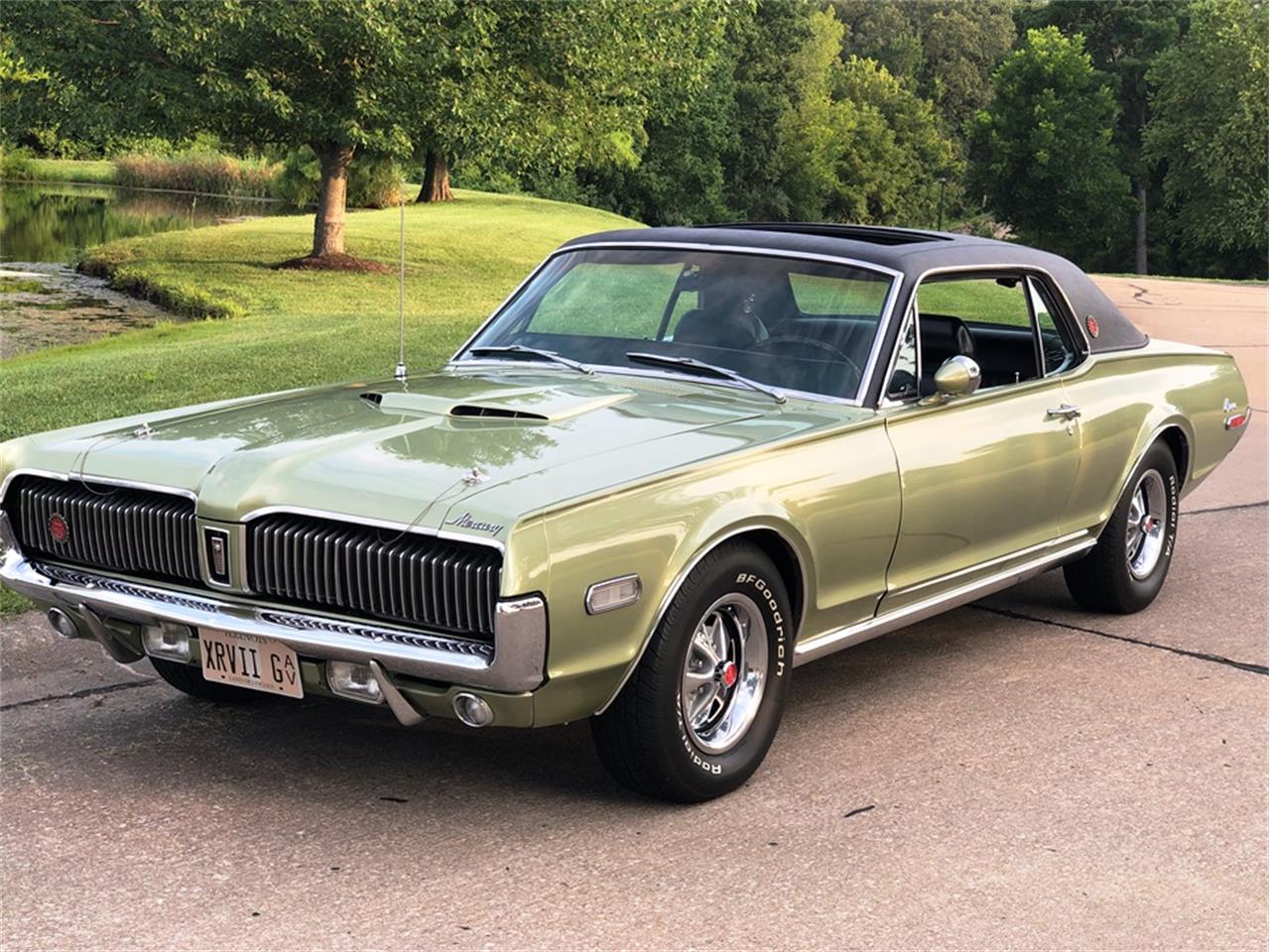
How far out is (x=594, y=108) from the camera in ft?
Result: 104

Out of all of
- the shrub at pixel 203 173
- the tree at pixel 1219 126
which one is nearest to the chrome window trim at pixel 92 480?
the shrub at pixel 203 173

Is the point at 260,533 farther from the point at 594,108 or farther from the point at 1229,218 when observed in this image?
the point at 1229,218

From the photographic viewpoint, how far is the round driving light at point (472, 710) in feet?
13.9

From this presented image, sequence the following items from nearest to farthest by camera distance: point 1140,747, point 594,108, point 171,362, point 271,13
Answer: point 1140,747 < point 171,362 < point 271,13 < point 594,108

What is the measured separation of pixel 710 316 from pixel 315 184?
53097 mm

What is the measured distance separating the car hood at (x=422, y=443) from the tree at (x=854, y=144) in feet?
297

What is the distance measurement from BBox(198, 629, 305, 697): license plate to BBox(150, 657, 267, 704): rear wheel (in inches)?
38.2

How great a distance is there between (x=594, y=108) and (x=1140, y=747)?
27.7 m

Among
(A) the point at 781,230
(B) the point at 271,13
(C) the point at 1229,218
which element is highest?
(B) the point at 271,13

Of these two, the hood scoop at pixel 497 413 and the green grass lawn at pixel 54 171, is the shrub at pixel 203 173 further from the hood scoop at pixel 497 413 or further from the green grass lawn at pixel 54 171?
the hood scoop at pixel 497 413

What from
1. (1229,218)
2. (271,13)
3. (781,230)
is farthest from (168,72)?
(1229,218)

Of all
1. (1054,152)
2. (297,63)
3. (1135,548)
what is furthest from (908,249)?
(1054,152)

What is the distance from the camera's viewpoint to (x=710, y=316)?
6.00m

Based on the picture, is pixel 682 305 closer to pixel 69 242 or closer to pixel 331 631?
pixel 331 631
